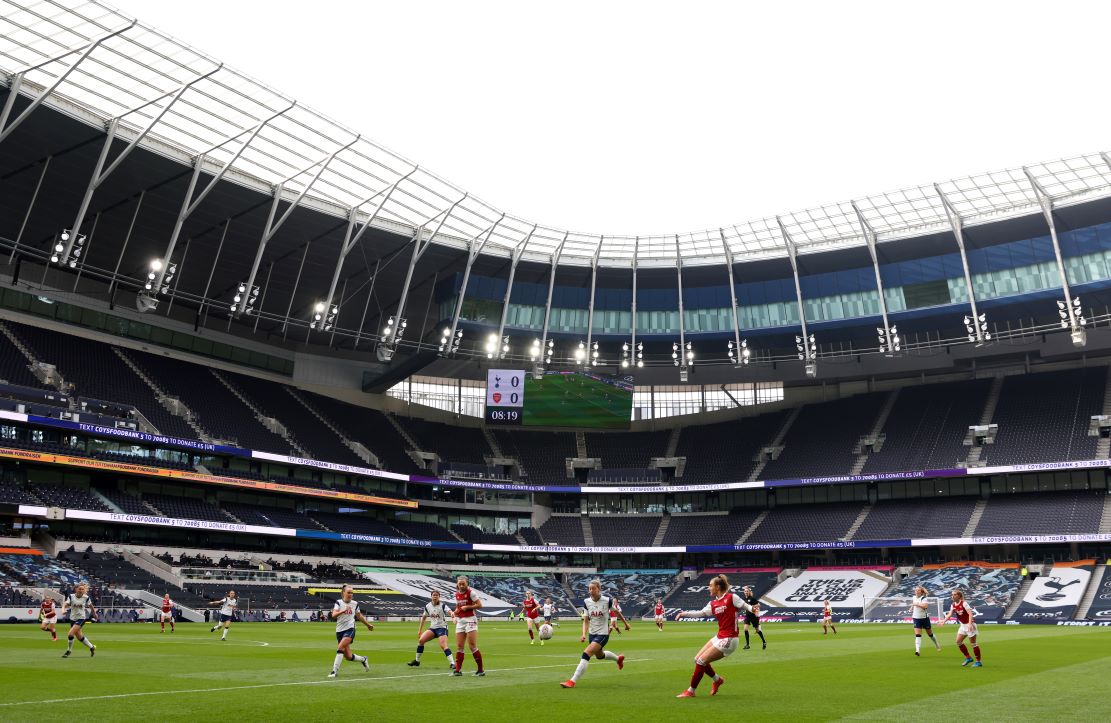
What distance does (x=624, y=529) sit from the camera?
8719cm

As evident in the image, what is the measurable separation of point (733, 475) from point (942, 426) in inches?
721

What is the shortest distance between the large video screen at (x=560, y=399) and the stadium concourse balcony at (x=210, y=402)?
18.3m

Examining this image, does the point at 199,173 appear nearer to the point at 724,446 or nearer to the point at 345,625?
the point at 345,625

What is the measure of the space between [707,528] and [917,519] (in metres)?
18.4

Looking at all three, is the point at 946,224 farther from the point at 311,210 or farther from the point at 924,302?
the point at 311,210

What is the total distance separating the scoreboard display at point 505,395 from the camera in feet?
266

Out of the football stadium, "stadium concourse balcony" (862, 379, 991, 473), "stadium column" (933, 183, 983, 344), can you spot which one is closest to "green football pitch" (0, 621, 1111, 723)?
the football stadium

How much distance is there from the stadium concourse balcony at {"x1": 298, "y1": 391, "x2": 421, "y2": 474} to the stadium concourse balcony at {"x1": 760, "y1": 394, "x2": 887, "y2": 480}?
108ft

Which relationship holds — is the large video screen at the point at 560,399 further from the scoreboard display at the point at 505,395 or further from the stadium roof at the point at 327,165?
the stadium roof at the point at 327,165

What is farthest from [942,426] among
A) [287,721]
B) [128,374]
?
[287,721]

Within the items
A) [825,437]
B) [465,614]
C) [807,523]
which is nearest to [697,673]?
[465,614]

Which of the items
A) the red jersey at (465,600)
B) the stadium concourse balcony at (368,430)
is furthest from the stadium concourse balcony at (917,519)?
the red jersey at (465,600)

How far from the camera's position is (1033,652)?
96.5ft

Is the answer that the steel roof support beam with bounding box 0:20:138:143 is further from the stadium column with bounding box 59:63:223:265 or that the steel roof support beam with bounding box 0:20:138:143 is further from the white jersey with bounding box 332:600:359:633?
the white jersey with bounding box 332:600:359:633
